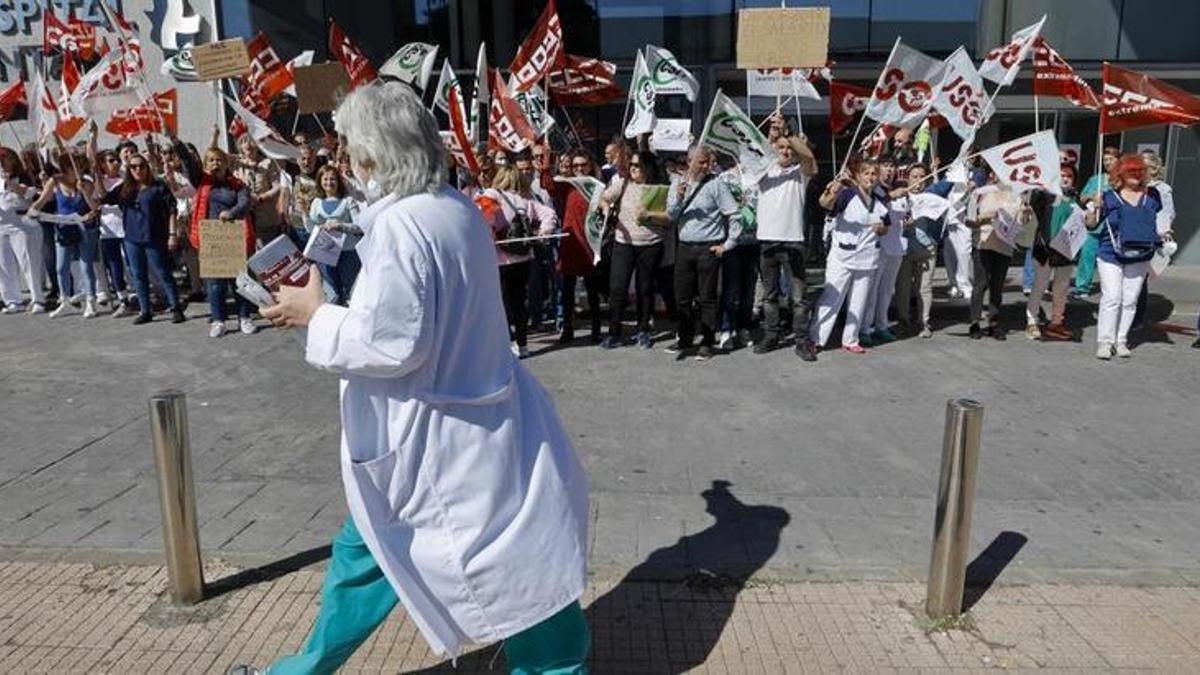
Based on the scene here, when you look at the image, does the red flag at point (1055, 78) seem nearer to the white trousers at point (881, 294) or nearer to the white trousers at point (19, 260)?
the white trousers at point (881, 294)

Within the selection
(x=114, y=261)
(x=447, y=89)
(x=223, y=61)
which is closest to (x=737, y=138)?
(x=447, y=89)

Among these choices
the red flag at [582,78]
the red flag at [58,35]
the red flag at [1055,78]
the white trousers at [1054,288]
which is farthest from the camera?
the red flag at [58,35]

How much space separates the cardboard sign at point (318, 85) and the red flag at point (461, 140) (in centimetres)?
127

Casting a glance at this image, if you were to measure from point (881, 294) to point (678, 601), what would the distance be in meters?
6.00

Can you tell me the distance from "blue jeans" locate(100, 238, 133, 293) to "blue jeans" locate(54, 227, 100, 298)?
0.10 m

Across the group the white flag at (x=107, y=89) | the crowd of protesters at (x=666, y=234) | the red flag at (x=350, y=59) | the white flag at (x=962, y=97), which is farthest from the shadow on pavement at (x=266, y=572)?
the white flag at (x=107, y=89)

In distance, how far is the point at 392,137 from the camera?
2369mm

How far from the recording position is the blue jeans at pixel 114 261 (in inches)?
397

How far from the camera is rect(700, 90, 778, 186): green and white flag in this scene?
743cm

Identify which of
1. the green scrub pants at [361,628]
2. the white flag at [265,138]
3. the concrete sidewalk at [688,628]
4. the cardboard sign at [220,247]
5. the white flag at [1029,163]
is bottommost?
the concrete sidewalk at [688,628]

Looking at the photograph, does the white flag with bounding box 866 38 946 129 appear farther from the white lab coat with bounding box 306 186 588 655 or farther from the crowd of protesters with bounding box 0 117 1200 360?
the white lab coat with bounding box 306 186 588 655

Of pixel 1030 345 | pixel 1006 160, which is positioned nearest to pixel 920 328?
pixel 1030 345

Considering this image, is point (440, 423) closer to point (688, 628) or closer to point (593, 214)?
point (688, 628)

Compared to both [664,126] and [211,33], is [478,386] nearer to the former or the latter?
[664,126]
